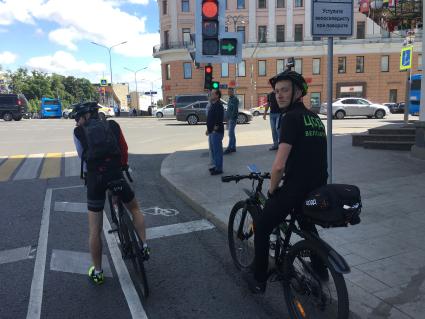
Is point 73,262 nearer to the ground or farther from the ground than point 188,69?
nearer to the ground

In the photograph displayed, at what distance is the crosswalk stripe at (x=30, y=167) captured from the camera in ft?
30.8

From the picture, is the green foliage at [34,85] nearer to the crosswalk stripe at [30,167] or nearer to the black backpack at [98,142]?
the crosswalk stripe at [30,167]

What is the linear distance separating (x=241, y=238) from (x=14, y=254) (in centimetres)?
283

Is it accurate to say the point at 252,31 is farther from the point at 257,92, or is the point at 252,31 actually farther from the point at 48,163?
the point at 48,163

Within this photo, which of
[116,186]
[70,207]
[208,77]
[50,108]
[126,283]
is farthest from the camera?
[50,108]

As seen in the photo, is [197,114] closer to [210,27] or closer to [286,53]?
[210,27]

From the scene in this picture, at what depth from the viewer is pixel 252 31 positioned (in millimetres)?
49469

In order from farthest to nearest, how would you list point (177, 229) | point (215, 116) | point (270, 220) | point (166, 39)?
point (166, 39)
point (215, 116)
point (177, 229)
point (270, 220)

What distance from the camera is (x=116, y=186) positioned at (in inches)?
143

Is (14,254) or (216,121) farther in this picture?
(216,121)

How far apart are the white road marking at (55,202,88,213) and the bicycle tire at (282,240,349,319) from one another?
439 centimetres

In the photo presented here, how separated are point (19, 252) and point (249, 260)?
288 cm

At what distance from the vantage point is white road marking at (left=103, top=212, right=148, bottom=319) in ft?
11.1

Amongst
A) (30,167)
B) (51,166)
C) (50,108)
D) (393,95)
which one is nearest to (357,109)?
(51,166)
